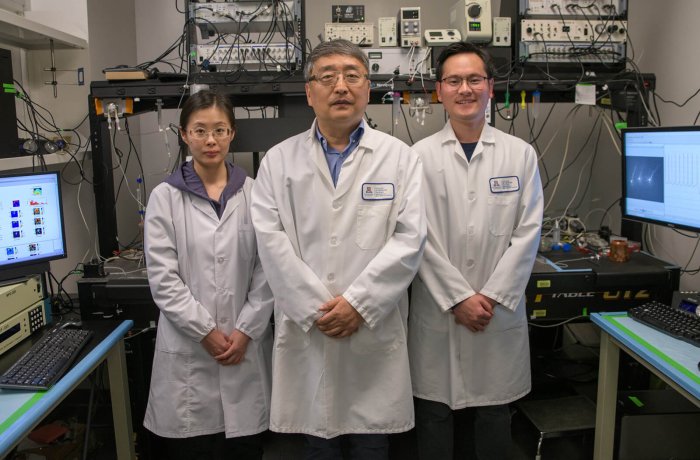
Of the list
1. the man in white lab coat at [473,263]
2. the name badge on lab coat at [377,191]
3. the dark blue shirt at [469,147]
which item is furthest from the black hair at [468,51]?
the name badge on lab coat at [377,191]

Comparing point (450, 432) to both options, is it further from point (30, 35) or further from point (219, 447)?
point (30, 35)

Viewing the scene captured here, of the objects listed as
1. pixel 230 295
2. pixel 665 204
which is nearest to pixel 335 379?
pixel 230 295

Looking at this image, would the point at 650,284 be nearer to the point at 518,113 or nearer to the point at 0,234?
the point at 518,113

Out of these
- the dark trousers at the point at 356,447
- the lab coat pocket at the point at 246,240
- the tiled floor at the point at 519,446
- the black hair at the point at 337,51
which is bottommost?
the tiled floor at the point at 519,446

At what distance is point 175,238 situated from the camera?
1.67 meters

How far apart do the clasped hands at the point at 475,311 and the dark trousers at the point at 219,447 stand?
0.80m

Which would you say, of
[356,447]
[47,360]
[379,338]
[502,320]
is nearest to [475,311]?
[502,320]

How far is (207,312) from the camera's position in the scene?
1642mm

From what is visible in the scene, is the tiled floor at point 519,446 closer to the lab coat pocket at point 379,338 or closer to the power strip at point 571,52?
the lab coat pocket at point 379,338

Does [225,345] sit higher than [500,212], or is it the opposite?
[500,212]

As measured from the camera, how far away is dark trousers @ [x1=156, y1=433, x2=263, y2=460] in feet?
5.82

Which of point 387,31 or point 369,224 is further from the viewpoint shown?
point 387,31

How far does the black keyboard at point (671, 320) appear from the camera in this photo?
1562 millimetres

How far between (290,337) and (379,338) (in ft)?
0.85
